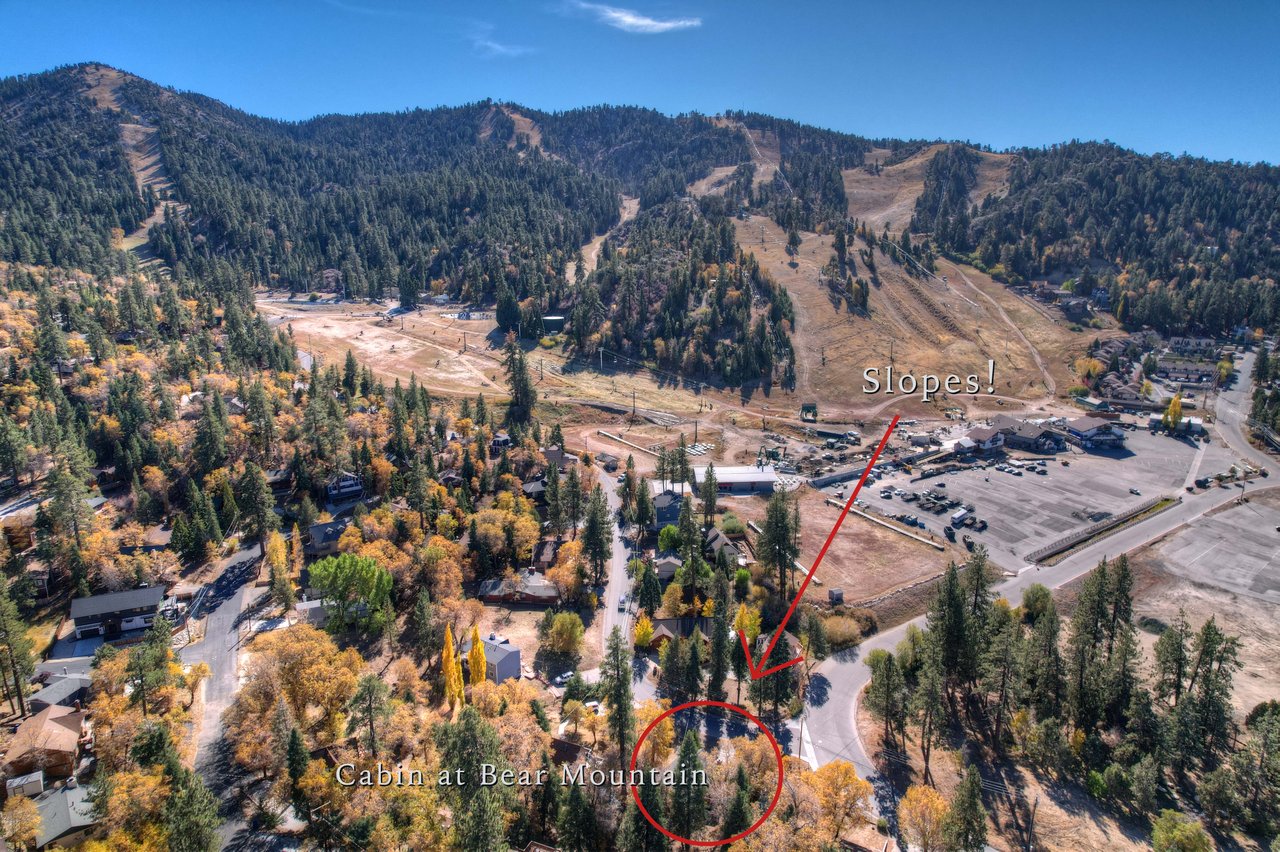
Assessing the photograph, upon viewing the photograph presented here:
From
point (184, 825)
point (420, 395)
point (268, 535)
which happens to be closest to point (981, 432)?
point (420, 395)

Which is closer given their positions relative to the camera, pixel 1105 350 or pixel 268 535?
pixel 268 535

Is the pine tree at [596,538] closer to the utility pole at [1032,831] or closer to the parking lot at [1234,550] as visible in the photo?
the utility pole at [1032,831]

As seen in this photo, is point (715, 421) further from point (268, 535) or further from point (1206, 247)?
point (1206, 247)

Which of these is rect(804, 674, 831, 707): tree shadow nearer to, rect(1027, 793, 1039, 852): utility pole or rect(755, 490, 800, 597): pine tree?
rect(755, 490, 800, 597): pine tree

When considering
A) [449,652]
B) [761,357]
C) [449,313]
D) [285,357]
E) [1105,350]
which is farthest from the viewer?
[449,313]

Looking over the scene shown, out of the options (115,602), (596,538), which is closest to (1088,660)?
(596,538)

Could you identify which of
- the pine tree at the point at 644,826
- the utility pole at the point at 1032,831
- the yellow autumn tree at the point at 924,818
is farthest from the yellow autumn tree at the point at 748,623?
the utility pole at the point at 1032,831

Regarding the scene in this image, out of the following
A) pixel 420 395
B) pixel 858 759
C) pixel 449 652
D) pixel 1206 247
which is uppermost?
Answer: pixel 1206 247

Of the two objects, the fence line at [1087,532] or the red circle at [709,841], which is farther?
the fence line at [1087,532]
